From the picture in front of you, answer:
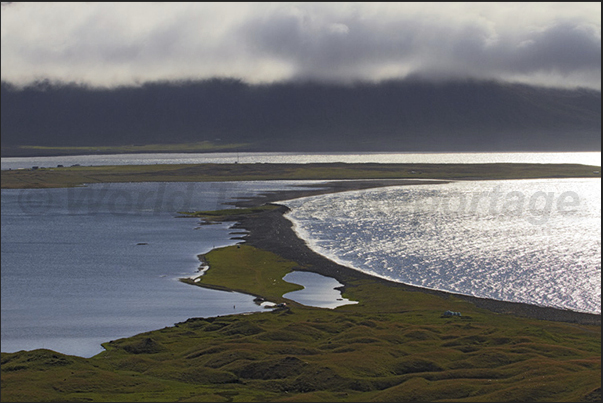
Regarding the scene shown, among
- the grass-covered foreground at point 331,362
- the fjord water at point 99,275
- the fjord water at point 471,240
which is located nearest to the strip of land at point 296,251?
the fjord water at point 471,240

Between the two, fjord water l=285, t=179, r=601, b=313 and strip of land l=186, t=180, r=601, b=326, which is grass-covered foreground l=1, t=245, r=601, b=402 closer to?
strip of land l=186, t=180, r=601, b=326

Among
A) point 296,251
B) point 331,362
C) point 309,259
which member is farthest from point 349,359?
point 296,251

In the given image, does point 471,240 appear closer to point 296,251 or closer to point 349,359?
point 296,251

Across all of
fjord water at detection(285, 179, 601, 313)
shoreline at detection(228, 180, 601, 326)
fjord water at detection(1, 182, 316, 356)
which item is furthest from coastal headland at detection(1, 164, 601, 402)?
fjord water at detection(285, 179, 601, 313)

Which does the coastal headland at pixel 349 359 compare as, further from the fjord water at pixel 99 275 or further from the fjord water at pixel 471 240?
the fjord water at pixel 471 240

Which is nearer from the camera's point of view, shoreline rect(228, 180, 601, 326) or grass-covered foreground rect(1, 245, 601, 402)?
→ grass-covered foreground rect(1, 245, 601, 402)
